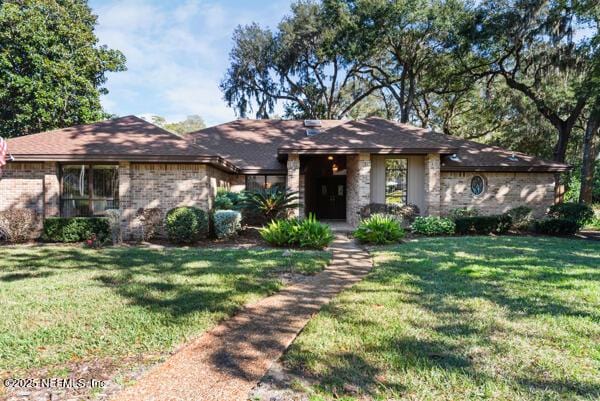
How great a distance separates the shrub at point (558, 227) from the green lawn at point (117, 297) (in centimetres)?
903

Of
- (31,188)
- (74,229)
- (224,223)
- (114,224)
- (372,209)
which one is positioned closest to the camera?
(114,224)

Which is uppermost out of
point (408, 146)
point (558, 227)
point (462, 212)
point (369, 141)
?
point (369, 141)

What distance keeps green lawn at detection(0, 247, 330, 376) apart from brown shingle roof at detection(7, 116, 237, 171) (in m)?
3.56

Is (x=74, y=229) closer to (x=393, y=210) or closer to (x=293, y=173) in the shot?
(x=293, y=173)

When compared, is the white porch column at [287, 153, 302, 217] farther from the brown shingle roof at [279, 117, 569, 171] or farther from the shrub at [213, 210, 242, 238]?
the shrub at [213, 210, 242, 238]

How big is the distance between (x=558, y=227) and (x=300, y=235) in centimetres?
938

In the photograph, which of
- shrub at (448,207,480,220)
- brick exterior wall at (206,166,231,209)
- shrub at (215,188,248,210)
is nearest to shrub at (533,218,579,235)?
shrub at (448,207,480,220)

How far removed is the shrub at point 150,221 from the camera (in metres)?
10.2

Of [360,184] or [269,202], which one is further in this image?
[360,184]

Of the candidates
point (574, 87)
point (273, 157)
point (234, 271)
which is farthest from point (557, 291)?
point (574, 87)

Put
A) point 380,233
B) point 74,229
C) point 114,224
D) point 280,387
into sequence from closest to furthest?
point 280,387
point 380,233
point 114,224
point 74,229

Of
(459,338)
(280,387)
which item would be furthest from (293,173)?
(280,387)

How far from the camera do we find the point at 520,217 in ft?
40.4

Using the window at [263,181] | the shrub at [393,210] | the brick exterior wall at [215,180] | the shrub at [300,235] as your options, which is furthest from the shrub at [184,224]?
the shrub at [393,210]
